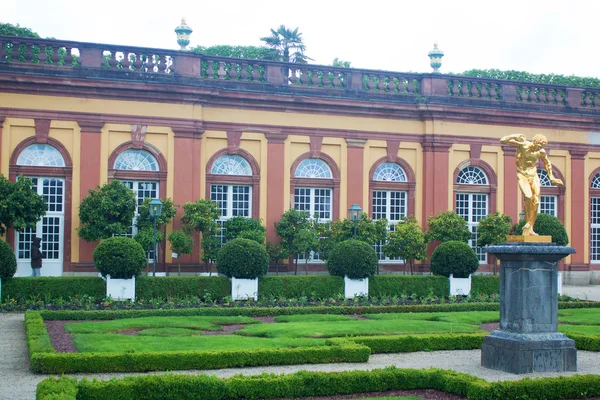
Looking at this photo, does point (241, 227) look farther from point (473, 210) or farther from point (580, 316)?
point (580, 316)

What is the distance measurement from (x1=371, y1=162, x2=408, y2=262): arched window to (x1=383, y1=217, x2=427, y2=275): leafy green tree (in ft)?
4.53

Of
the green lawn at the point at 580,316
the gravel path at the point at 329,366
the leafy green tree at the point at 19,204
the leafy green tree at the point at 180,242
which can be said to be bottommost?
the gravel path at the point at 329,366

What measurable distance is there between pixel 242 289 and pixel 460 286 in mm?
6656

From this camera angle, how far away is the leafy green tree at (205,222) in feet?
78.9

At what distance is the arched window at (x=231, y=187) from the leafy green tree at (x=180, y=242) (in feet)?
6.22

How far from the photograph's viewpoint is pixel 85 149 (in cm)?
2406

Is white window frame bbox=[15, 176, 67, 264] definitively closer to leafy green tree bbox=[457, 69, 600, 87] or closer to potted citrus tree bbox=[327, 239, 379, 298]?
potted citrus tree bbox=[327, 239, 379, 298]

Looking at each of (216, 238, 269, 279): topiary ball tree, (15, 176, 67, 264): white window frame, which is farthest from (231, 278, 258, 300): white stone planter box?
(15, 176, 67, 264): white window frame

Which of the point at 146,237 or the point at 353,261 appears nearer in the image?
the point at 353,261

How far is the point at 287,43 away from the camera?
48156mm

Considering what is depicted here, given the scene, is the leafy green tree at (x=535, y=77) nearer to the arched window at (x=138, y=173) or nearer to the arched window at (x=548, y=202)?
the arched window at (x=548, y=202)

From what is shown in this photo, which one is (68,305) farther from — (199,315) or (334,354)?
(334,354)

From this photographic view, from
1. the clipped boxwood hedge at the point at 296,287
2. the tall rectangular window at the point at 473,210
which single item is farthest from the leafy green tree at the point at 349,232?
the tall rectangular window at the point at 473,210

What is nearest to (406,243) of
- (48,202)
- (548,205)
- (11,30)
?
(548,205)
